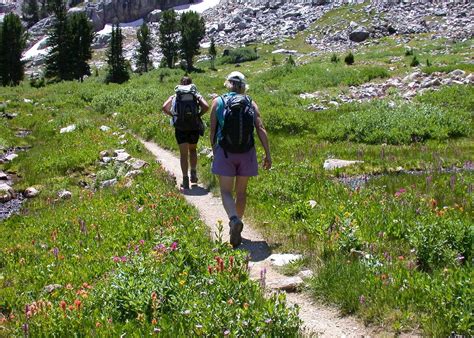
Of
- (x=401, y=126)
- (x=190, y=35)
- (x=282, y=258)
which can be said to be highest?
(x=190, y=35)

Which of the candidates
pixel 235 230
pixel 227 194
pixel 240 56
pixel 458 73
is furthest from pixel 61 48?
pixel 235 230

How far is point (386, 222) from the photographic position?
25.5 ft

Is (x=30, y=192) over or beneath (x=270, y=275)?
beneath

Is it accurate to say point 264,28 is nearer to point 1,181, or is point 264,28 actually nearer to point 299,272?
point 1,181

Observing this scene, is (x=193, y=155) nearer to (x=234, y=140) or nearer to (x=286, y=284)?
(x=234, y=140)

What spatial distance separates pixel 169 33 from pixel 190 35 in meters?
5.49

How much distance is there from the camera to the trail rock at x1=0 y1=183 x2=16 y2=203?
46.2 feet

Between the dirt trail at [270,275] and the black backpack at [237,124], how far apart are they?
5.51ft

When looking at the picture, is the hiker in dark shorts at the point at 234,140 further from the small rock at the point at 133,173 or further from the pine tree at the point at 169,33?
the pine tree at the point at 169,33

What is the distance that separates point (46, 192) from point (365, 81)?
24317 millimetres

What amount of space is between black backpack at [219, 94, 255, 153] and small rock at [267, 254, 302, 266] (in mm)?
1817

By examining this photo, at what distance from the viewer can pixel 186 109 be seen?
12.3m

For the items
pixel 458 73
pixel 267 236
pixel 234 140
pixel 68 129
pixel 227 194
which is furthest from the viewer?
pixel 458 73

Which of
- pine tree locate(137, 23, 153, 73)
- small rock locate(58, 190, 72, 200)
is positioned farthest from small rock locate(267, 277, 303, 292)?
pine tree locate(137, 23, 153, 73)
